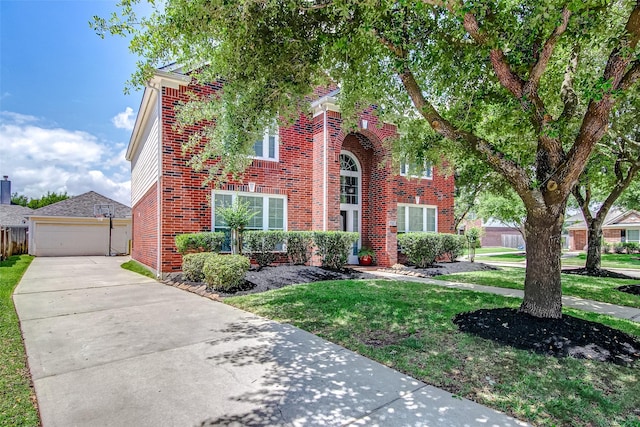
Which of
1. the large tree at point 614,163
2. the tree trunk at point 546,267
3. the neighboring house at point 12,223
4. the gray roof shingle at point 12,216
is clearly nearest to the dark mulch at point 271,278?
the tree trunk at point 546,267

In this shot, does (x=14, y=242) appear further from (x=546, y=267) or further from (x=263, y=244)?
(x=546, y=267)

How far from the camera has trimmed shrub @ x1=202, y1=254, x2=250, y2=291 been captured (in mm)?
8094

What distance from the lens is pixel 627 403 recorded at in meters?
3.06

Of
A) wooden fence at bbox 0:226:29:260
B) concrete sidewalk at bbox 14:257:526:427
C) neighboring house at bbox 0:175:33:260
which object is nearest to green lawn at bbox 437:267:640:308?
concrete sidewalk at bbox 14:257:526:427

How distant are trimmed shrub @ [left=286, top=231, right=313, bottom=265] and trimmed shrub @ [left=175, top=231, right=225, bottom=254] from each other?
244cm

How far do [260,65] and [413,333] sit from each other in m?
4.96

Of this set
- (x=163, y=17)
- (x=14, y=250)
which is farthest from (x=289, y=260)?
(x=14, y=250)

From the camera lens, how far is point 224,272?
8.06m

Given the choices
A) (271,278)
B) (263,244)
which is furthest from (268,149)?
(271,278)

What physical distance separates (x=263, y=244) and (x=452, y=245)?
8.62 m

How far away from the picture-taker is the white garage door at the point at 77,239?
24984 mm

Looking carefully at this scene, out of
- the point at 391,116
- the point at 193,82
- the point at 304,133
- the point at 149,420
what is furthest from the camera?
the point at 304,133

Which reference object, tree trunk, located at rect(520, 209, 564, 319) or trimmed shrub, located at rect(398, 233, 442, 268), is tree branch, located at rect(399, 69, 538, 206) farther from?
trimmed shrub, located at rect(398, 233, 442, 268)

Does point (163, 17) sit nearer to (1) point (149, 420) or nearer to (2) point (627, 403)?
(1) point (149, 420)
